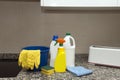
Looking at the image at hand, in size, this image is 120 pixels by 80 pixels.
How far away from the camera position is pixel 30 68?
1.52 m

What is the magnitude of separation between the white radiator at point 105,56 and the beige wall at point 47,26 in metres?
0.34

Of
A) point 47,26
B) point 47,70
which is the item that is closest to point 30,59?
point 47,70

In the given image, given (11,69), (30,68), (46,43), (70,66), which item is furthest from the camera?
(46,43)

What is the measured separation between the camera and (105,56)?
1693 mm

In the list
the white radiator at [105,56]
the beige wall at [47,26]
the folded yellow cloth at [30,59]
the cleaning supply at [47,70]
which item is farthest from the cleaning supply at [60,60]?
the beige wall at [47,26]

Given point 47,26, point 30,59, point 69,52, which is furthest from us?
point 47,26

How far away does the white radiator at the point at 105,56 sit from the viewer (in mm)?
1656

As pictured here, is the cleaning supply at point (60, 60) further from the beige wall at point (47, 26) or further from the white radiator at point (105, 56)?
the beige wall at point (47, 26)

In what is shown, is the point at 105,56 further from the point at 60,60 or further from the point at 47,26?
the point at 47,26

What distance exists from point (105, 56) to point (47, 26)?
0.70 metres

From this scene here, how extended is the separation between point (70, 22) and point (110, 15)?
1.42 ft

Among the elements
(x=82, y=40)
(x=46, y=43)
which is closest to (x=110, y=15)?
(x=82, y=40)

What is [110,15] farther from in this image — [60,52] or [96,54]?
[60,52]

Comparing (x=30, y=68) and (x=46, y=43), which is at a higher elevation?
(x=46, y=43)
